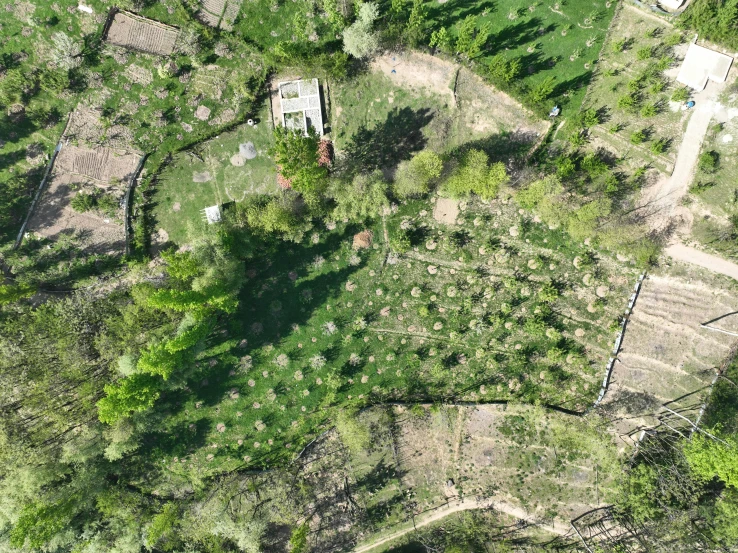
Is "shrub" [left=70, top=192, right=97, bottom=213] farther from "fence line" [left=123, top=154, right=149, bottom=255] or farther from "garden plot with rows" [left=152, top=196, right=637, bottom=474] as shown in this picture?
"garden plot with rows" [left=152, top=196, right=637, bottom=474]

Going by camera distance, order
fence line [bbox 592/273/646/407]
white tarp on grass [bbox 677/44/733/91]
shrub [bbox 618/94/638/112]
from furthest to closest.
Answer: fence line [bbox 592/273/646/407]
white tarp on grass [bbox 677/44/733/91]
shrub [bbox 618/94/638/112]

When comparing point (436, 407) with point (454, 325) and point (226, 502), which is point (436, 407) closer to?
point (454, 325)

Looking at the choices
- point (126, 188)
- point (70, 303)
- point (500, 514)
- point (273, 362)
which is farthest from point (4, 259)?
point (500, 514)

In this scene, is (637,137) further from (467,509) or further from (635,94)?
(467,509)

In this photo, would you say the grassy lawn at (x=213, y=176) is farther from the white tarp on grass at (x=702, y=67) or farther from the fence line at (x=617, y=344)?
the white tarp on grass at (x=702, y=67)

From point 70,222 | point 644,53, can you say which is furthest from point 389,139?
point 70,222

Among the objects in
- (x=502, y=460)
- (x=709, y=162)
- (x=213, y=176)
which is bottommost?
(x=502, y=460)

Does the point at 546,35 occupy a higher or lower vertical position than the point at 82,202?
higher

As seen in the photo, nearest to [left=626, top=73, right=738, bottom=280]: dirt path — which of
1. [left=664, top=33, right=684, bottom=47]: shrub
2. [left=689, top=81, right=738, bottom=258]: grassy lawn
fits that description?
[left=689, top=81, right=738, bottom=258]: grassy lawn
